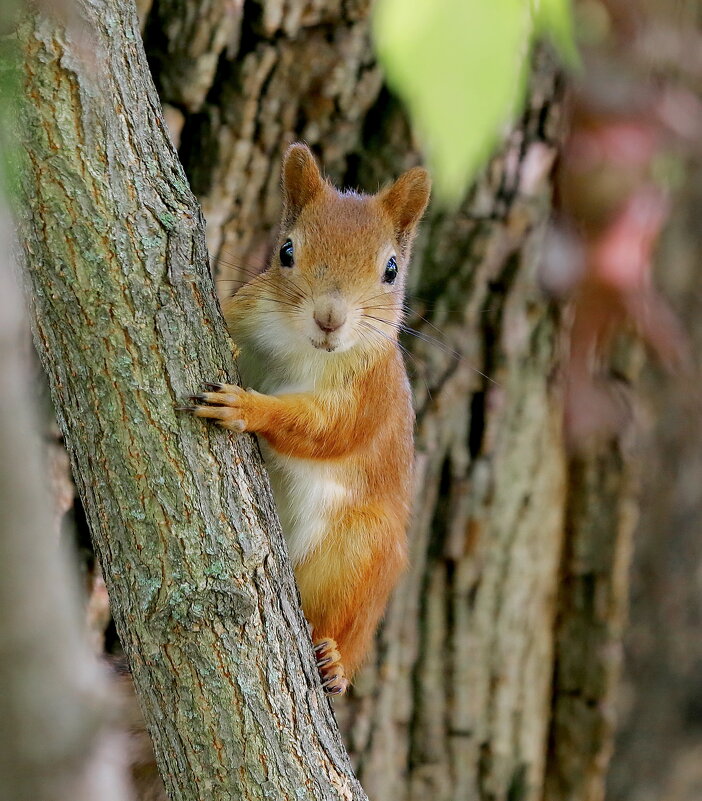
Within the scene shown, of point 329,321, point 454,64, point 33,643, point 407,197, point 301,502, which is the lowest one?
point 301,502

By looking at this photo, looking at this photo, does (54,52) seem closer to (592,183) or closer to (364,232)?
(364,232)

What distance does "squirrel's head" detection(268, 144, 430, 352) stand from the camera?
2.04 metres

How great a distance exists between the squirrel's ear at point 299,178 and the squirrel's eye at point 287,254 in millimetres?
137

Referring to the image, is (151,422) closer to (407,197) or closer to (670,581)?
(407,197)

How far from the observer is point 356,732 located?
2.72 meters

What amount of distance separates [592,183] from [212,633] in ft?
4.05

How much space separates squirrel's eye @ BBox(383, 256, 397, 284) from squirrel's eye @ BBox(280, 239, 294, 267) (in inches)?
8.2

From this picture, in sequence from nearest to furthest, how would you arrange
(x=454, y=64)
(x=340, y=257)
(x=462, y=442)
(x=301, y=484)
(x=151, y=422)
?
(x=454, y=64), (x=151, y=422), (x=340, y=257), (x=301, y=484), (x=462, y=442)

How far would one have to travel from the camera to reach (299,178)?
2.24 metres

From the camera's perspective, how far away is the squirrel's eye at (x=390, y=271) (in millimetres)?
2219

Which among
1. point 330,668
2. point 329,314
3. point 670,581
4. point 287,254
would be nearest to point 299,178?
point 287,254

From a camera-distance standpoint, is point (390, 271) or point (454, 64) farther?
point (390, 271)

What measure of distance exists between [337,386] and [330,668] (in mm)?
589

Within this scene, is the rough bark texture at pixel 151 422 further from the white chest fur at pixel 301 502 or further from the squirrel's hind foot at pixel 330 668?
the white chest fur at pixel 301 502
